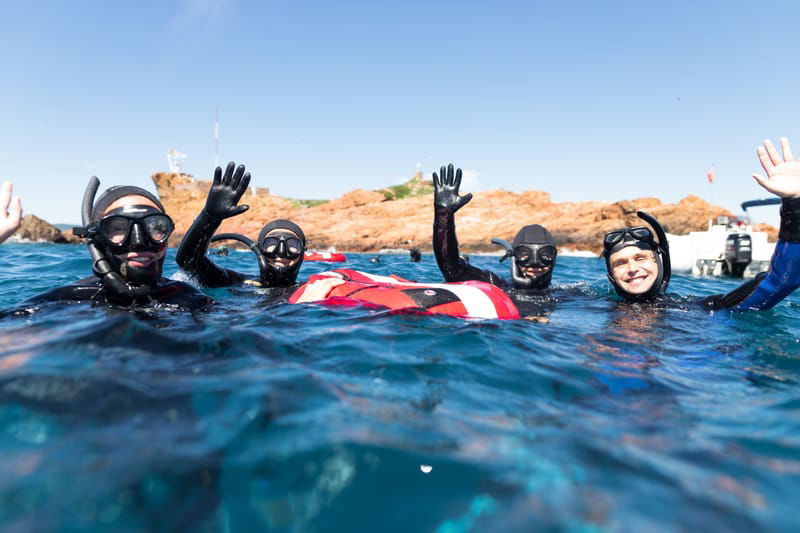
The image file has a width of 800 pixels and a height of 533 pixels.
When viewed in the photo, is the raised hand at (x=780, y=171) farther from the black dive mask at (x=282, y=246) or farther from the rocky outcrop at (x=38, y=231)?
the rocky outcrop at (x=38, y=231)

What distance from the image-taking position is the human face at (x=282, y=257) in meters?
5.52

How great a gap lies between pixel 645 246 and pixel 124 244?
16.0 feet

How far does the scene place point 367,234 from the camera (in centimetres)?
3331

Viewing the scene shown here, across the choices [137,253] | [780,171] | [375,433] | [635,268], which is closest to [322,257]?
[635,268]

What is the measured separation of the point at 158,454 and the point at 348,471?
64cm

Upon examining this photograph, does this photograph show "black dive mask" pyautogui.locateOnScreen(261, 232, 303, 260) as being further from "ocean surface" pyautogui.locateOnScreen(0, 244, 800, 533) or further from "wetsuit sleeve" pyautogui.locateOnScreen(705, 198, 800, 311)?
"wetsuit sleeve" pyautogui.locateOnScreen(705, 198, 800, 311)

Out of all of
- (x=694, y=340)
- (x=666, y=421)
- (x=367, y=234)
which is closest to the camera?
(x=666, y=421)

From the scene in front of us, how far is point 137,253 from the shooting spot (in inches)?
133

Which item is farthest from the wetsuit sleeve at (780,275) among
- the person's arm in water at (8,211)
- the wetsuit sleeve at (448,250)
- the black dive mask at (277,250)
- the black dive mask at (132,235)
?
the person's arm in water at (8,211)

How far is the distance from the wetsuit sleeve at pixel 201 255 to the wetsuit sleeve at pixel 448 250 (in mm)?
2340

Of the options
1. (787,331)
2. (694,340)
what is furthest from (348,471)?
(787,331)

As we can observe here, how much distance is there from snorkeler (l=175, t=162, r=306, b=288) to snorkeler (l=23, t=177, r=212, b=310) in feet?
2.32

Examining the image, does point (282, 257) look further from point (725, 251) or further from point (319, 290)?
point (725, 251)

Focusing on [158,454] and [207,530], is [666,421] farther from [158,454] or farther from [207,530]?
[158,454]
